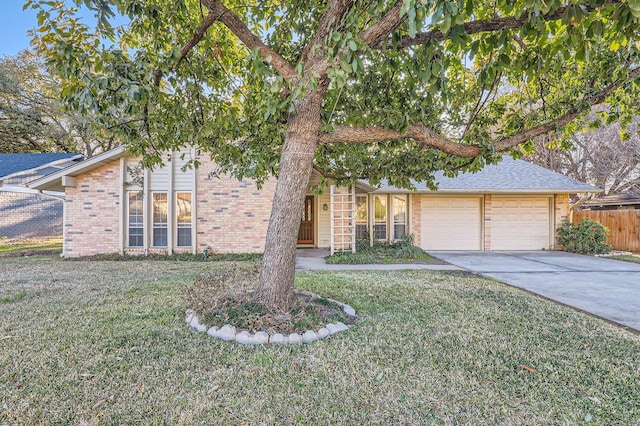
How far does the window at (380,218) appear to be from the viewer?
1204 centimetres

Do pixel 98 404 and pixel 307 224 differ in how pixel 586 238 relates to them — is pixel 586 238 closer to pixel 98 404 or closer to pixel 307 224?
pixel 307 224

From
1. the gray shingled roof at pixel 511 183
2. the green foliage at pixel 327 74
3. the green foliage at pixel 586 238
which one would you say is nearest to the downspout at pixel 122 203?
the green foliage at pixel 327 74

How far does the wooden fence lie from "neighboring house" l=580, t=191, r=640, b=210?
4.63m

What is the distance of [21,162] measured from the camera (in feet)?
44.5

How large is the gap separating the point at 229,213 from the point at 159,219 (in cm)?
231

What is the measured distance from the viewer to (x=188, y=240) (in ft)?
35.0

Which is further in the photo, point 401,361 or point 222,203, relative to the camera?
point 222,203

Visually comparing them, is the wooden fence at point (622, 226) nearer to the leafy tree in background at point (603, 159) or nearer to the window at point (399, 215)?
the leafy tree in background at point (603, 159)

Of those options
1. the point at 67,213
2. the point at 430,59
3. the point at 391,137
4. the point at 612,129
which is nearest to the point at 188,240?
the point at 67,213

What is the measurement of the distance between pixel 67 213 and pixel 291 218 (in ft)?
32.8

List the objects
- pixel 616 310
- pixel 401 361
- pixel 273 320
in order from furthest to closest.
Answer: pixel 616 310 → pixel 273 320 → pixel 401 361

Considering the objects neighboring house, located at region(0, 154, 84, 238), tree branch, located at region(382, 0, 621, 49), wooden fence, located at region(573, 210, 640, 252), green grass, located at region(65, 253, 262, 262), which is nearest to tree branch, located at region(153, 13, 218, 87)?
tree branch, located at region(382, 0, 621, 49)

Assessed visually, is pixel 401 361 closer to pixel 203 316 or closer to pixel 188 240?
pixel 203 316

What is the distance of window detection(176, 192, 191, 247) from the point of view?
10.6 metres
